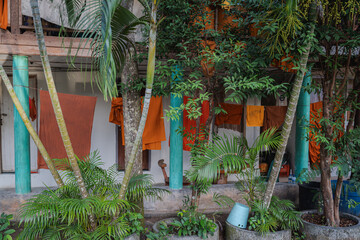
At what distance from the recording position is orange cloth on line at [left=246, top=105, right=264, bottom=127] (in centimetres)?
749

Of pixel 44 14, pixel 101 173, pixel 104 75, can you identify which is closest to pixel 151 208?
pixel 101 173

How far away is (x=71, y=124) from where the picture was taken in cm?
595

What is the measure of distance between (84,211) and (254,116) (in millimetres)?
5303

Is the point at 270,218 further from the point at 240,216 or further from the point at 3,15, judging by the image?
the point at 3,15

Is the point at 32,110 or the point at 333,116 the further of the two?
the point at 32,110

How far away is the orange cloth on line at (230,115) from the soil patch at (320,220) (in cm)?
324

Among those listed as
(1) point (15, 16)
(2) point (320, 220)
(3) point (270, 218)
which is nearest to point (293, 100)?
(3) point (270, 218)

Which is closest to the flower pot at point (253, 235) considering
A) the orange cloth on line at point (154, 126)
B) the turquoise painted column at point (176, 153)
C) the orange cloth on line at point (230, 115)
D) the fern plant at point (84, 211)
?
the fern plant at point (84, 211)

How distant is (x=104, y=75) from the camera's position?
9.25 ft

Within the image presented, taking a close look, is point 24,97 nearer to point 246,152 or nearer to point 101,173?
point 101,173

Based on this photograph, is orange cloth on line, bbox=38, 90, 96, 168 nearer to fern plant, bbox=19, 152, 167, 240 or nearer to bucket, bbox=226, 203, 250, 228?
fern plant, bbox=19, 152, 167, 240

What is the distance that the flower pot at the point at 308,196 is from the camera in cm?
555

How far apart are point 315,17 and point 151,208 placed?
440cm

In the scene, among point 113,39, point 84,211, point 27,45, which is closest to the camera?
point 84,211
